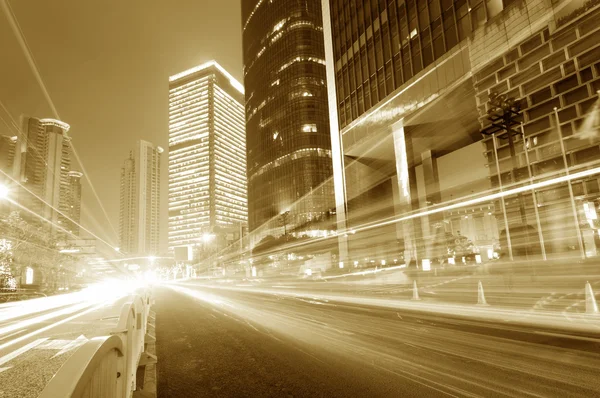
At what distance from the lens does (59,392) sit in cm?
134

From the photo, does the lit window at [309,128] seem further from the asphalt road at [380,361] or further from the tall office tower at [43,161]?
the asphalt road at [380,361]

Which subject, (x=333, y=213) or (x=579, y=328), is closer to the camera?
(x=579, y=328)

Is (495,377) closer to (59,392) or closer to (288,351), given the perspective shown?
(288,351)

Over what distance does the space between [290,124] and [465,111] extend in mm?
72572

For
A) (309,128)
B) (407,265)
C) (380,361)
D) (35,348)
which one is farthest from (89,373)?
(309,128)

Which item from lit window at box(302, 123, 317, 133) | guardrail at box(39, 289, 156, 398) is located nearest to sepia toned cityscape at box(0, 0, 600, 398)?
guardrail at box(39, 289, 156, 398)

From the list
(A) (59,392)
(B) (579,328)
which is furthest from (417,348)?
(A) (59,392)

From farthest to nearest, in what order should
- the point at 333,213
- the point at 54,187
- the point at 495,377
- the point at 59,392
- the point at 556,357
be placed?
the point at 54,187 < the point at 333,213 < the point at 556,357 < the point at 495,377 < the point at 59,392

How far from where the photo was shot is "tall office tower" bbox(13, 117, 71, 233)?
99.2 meters

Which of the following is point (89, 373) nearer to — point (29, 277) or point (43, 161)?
point (29, 277)

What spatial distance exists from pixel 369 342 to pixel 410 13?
117ft

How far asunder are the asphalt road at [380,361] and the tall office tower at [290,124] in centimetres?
8509

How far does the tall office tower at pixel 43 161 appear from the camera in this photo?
99250 mm

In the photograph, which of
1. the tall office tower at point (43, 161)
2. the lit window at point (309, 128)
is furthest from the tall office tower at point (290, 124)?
the tall office tower at point (43, 161)
